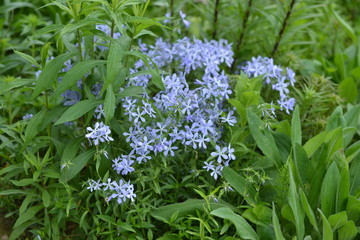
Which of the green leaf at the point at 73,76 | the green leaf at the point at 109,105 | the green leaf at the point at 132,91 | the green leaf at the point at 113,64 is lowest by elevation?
the green leaf at the point at 132,91

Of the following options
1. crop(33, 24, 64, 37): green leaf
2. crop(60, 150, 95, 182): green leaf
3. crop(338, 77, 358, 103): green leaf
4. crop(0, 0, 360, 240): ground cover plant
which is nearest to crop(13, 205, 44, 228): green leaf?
crop(0, 0, 360, 240): ground cover plant

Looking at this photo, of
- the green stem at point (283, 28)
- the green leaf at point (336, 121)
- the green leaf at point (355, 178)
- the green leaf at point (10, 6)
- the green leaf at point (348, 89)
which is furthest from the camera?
the green leaf at point (348, 89)

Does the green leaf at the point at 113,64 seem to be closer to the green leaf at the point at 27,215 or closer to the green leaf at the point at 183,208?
the green leaf at the point at 183,208

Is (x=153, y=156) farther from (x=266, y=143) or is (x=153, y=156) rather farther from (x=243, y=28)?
(x=243, y=28)

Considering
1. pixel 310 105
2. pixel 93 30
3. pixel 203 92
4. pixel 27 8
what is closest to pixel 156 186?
pixel 203 92

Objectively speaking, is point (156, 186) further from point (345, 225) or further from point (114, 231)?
point (345, 225)

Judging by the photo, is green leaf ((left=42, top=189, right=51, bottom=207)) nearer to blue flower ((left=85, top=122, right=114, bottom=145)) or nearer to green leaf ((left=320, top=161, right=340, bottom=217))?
blue flower ((left=85, top=122, right=114, bottom=145))

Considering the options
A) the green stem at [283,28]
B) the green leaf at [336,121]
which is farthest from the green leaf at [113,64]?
the green stem at [283,28]
